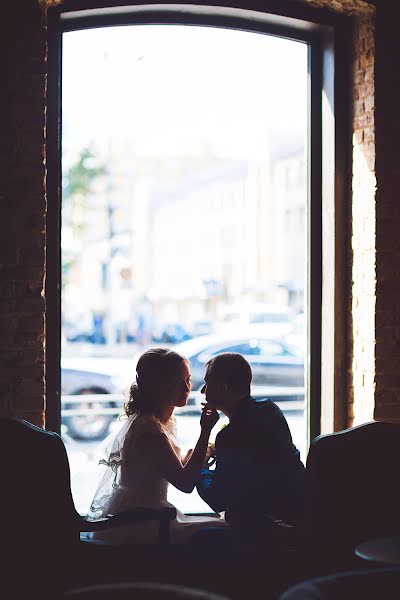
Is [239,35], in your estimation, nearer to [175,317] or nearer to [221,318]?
[221,318]

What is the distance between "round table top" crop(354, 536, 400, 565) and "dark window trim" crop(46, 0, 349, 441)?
4.17ft

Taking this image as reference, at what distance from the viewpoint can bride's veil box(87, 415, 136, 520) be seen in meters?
2.96

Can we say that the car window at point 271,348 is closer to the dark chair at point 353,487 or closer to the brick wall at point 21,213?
the dark chair at point 353,487

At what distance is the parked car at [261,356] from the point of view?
4047 millimetres

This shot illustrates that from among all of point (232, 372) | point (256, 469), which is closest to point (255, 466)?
point (256, 469)

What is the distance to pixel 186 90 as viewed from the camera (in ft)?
13.8

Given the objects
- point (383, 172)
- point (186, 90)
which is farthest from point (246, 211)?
point (383, 172)

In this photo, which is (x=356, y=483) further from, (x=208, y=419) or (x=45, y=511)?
(x=45, y=511)

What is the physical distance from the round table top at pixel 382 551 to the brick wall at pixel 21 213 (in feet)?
4.75

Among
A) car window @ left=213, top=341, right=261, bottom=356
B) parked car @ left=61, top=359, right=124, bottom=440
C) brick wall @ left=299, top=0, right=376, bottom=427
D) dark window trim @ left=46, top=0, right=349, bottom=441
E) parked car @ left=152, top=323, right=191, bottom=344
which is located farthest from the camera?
parked car @ left=61, top=359, right=124, bottom=440

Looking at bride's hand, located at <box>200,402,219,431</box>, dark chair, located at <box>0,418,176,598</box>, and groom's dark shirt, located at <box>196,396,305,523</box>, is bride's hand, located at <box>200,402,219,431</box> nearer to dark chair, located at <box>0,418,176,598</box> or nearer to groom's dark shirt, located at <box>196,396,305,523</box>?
groom's dark shirt, located at <box>196,396,305,523</box>

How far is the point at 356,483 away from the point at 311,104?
1.96 meters

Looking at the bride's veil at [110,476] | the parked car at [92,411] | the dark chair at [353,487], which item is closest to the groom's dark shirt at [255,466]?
the dark chair at [353,487]

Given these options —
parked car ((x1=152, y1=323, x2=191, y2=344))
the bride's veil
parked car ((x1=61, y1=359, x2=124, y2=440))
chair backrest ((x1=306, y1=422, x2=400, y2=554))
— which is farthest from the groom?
parked car ((x1=61, y1=359, x2=124, y2=440))
